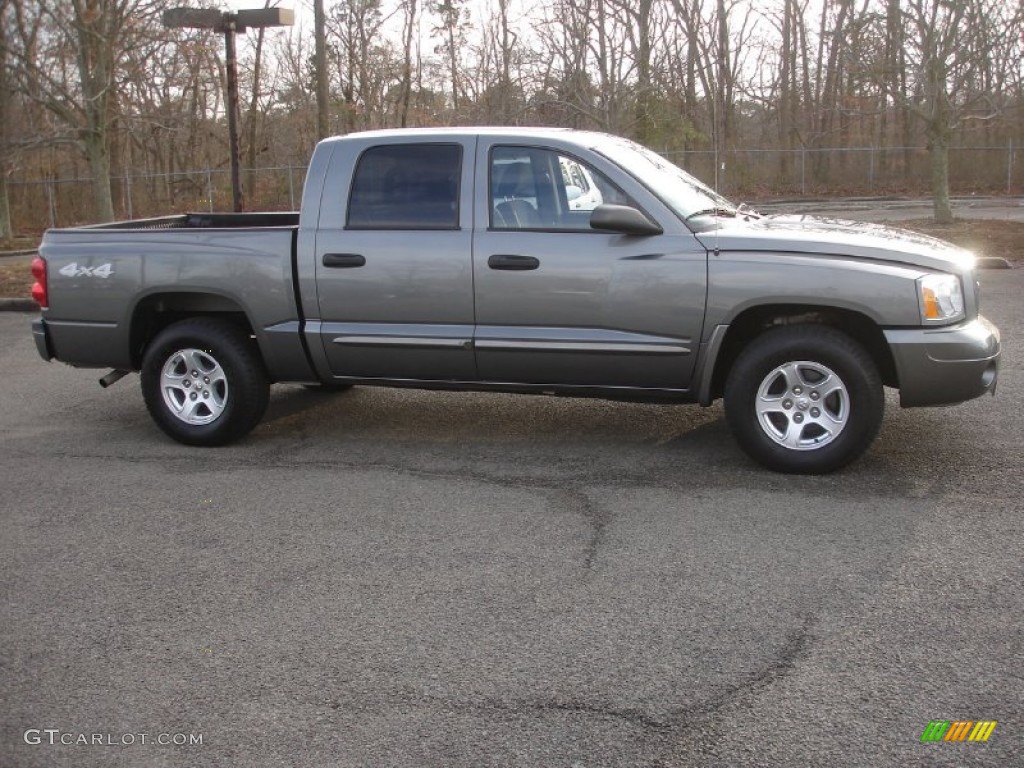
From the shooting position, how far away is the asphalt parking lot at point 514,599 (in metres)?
3.21

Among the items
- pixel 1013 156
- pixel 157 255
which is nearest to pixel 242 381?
pixel 157 255

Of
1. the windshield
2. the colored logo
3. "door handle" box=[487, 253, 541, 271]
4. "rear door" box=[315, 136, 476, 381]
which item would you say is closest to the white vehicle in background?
the windshield

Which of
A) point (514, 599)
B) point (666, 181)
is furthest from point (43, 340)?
point (514, 599)

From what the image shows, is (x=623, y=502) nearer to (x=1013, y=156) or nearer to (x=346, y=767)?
(x=346, y=767)

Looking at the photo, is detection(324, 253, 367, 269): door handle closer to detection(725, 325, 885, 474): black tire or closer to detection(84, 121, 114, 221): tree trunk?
detection(725, 325, 885, 474): black tire

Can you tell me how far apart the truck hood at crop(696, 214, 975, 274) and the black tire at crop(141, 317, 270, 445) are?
291 centimetres

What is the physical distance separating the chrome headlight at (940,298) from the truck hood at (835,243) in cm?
7

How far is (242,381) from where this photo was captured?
6.56 metres

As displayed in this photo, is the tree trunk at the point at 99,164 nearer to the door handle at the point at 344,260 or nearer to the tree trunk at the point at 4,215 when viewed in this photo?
the tree trunk at the point at 4,215

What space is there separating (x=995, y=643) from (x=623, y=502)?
202cm

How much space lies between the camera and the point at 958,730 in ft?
10.3

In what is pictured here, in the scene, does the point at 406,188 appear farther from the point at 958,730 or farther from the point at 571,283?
the point at 958,730

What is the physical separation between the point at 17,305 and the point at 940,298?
12101mm

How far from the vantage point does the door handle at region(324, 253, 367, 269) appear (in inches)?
245
